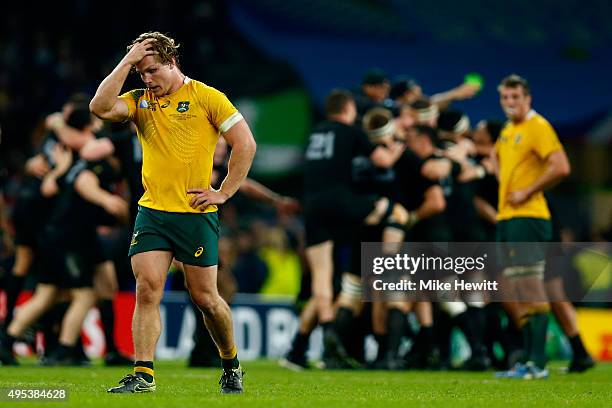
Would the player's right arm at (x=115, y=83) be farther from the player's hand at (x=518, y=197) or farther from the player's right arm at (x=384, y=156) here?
the player's right arm at (x=384, y=156)

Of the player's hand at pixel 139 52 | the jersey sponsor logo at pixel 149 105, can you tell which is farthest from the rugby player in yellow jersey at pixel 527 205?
the player's hand at pixel 139 52

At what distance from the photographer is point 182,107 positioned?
27.5 feet

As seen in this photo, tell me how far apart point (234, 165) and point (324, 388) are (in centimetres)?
211

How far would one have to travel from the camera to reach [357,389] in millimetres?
9500

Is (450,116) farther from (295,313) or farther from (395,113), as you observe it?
(295,313)

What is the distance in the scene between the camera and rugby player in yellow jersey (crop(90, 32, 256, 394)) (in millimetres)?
8297

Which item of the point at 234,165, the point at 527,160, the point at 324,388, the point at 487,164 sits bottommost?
the point at 324,388

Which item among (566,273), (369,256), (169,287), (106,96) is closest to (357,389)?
(106,96)

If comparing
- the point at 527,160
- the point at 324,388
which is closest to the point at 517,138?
the point at 527,160

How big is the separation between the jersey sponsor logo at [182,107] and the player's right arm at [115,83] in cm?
37

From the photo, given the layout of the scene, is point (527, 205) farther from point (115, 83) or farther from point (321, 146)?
point (115, 83)

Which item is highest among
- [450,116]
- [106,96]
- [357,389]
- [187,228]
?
[450,116]

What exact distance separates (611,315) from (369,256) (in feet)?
21.8

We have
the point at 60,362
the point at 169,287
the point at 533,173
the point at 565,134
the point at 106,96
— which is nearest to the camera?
the point at 106,96
